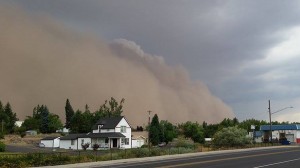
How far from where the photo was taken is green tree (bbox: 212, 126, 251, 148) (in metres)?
74.7

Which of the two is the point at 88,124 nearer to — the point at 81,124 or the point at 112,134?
the point at 81,124

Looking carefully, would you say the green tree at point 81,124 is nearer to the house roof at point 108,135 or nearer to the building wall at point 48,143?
the building wall at point 48,143

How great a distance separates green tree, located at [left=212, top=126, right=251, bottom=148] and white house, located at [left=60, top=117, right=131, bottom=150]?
81.0 ft

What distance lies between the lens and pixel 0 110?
16475 centimetres

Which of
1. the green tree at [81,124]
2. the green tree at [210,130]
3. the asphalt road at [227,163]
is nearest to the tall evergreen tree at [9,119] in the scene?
the green tree at [81,124]

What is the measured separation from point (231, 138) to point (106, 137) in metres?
29.5

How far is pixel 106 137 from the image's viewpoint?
91.4 m

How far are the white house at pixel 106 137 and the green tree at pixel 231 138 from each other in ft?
81.0

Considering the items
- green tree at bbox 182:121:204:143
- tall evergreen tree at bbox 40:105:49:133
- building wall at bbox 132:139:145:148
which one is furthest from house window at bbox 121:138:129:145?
tall evergreen tree at bbox 40:105:49:133

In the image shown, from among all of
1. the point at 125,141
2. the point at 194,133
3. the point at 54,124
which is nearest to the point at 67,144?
the point at 125,141

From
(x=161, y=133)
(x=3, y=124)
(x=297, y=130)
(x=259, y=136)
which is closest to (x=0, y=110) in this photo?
(x=3, y=124)

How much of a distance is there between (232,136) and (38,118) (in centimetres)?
12076

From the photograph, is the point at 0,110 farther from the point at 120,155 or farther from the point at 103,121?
the point at 120,155

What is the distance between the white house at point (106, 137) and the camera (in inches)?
3629
